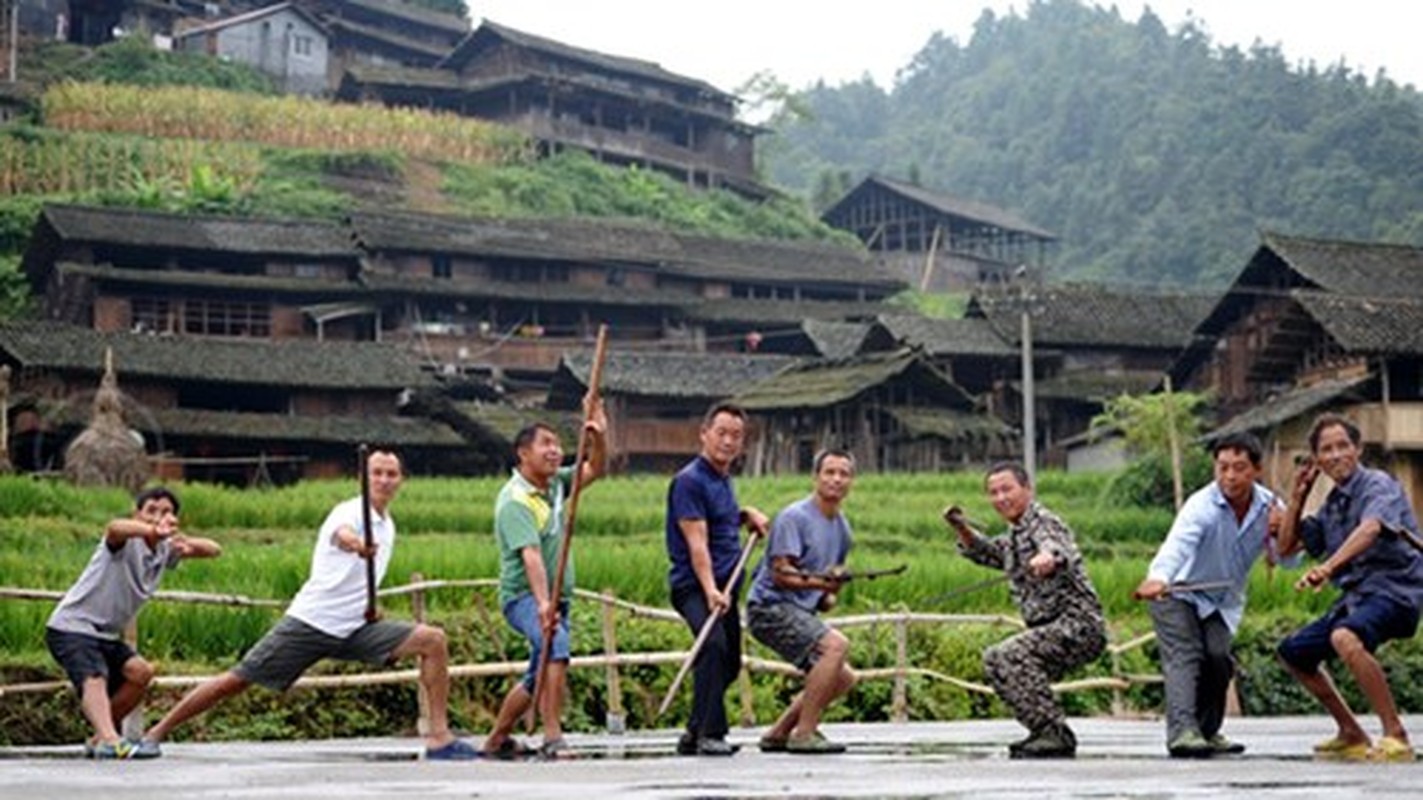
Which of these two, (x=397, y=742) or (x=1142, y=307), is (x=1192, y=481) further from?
(x=397, y=742)

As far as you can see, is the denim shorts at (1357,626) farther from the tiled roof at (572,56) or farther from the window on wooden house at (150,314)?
the tiled roof at (572,56)

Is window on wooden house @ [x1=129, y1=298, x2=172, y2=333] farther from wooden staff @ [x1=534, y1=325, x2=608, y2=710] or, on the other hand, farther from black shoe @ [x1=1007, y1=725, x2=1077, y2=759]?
black shoe @ [x1=1007, y1=725, x2=1077, y2=759]

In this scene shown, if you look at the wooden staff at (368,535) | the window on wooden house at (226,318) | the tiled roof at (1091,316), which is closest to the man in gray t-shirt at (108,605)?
the wooden staff at (368,535)

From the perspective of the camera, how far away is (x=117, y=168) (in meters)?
67.0

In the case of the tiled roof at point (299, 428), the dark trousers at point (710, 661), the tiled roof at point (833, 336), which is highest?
the tiled roof at point (833, 336)

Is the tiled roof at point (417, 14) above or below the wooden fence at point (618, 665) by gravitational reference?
above

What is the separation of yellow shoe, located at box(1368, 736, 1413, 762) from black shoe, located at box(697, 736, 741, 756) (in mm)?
2846

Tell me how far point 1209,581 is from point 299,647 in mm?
4182

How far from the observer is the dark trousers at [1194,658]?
33.0 ft

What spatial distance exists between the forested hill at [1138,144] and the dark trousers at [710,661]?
7069 centimetres

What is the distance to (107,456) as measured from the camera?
131ft

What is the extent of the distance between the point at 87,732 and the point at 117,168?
54134 mm

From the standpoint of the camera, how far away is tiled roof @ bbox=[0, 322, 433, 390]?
47094 millimetres

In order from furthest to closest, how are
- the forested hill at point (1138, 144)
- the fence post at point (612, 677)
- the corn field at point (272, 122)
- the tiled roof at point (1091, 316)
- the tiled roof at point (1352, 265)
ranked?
1. the forested hill at point (1138, 144)
2. the corn field at point (272, 122)
3. the tiled roof at point (1091, 316)
4. the tiled roof at point (1352, 265)
5. the fence post at point (612, 677)
